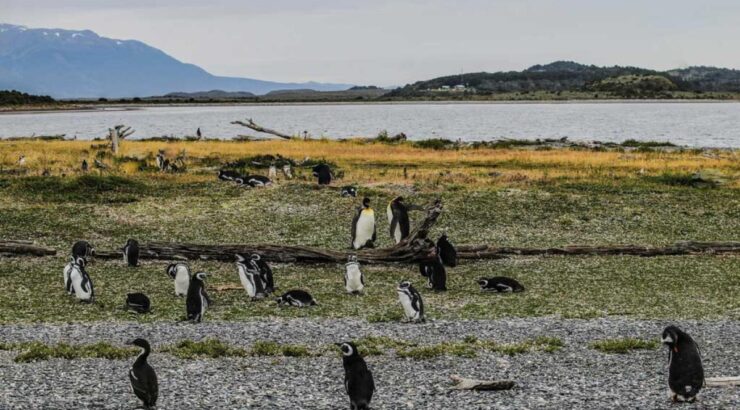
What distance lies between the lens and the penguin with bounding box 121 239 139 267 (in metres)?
19.5

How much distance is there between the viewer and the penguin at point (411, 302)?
1411cm

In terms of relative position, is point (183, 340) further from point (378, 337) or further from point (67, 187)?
point (67, 187)

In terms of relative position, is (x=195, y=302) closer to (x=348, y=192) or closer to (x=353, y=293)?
(x=353, y=293)

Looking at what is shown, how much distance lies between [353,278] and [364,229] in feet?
16.0

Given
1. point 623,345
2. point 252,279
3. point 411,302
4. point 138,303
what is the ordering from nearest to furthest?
point 623,345, point 411,302, point 138,303, point 252,279

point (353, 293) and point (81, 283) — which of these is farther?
point (353, 293)

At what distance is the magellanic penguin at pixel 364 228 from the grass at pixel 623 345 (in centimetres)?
914

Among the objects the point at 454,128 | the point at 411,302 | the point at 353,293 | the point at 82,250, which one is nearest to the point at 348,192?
the point at 82,250

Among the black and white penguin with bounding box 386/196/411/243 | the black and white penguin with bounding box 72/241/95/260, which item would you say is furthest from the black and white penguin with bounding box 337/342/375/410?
the black and white penguin with bounding box 386/196/411/243

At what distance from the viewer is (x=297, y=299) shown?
1565 cm

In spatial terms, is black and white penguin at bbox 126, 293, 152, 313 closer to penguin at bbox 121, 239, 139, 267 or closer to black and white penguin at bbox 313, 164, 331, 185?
penguin at bbox 121, 239, 139, 267

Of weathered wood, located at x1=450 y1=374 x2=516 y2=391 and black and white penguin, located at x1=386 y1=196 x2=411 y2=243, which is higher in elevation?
black and white penguin, located at x1=386 y1=196 x2=411 y2=243

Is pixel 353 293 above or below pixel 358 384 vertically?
below

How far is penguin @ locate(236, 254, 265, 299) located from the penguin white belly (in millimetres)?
5310
